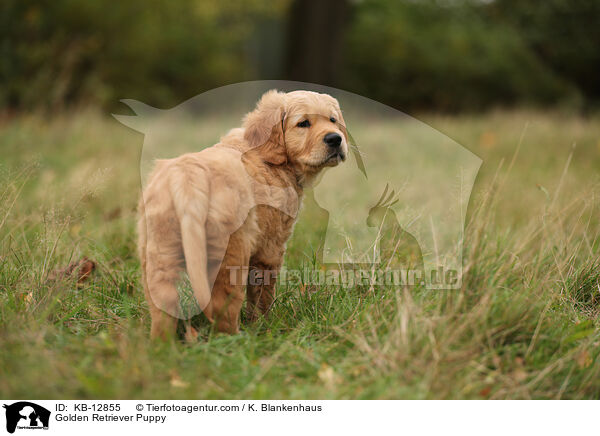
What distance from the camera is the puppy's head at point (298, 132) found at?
3381 mm

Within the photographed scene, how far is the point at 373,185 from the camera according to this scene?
7.40 meters

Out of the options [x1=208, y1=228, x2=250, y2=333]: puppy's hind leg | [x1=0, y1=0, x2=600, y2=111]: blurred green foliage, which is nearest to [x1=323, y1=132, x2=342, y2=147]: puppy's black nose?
[x1=208, y1=228, x2=250, y2=333]: puppy's hind leg

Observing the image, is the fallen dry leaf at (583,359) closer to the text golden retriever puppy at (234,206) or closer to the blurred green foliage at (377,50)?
the text golden retriever puppy at (234,206)

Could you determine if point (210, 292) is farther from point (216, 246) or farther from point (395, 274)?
point (395, 274)

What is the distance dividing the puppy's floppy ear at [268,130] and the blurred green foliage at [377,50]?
10067mm

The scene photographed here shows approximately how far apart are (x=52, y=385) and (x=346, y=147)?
214 centimetres

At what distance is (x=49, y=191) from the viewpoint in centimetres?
515

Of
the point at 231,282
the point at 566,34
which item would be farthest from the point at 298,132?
the point at 566,34

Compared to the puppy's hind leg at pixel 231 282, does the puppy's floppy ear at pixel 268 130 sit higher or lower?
higher

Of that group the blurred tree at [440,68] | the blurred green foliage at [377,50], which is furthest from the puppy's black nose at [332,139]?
the blurred tree at [440,68]

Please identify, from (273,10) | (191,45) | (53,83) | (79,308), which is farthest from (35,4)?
(79,308)

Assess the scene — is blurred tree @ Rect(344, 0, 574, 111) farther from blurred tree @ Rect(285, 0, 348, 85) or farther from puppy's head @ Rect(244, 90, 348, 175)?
puppy's head @ Rect(244, 90, 348, 175)

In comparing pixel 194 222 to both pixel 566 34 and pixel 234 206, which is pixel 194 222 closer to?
pixel 234 206
